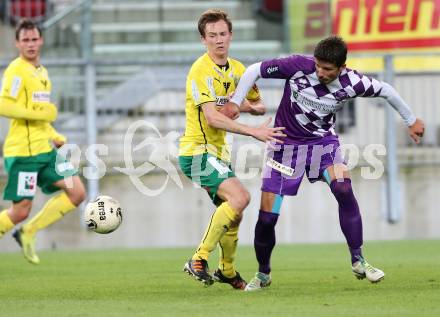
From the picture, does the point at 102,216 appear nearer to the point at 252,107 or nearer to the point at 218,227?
the point at 218,227

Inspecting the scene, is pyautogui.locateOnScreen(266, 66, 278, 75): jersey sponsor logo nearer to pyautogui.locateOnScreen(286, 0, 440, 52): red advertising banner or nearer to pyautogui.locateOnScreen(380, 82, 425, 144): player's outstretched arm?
pyautogui.locateOnScreen(380, 82, 425, 144): player's outstretched arm

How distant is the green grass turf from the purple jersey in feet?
3.88

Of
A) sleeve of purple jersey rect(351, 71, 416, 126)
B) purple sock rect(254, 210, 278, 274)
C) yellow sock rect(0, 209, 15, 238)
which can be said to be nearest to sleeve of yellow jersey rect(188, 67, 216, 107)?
purple sock rect(254, 210, 278, 274)

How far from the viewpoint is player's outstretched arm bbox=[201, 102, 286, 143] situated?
7770mm

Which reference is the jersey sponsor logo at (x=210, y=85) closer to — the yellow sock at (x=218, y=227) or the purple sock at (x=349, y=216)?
the yellow sock at (x=218, y=227)

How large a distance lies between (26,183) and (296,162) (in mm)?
3675

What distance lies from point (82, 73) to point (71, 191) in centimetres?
441

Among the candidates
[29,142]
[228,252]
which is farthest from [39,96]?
[228,252]

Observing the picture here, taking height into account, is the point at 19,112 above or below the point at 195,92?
below

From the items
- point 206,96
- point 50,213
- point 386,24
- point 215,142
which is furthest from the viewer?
point 386,24

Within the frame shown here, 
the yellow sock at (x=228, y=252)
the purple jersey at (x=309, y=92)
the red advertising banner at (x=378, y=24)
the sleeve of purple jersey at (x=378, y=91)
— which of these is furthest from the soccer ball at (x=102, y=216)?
the red advertising banner at (x=378, y=24)

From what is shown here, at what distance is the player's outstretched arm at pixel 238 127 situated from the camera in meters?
7.77

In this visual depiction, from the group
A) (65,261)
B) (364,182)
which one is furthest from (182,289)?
(364,182)

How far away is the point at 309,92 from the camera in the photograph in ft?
27.0
